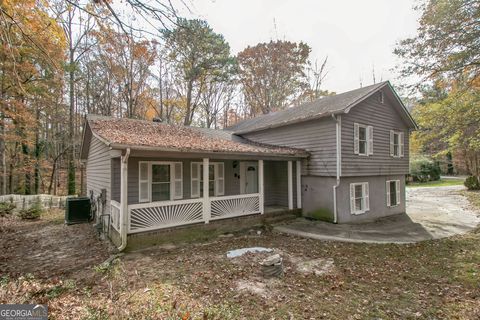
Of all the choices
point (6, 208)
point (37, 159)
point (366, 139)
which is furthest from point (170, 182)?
point (37, 159)

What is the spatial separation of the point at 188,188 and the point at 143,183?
180 centimetres

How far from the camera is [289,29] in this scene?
22.6 meters

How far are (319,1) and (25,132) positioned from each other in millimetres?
16982

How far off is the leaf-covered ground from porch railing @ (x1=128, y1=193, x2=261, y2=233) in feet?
2.53

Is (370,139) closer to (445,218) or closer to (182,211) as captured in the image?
(445,218)

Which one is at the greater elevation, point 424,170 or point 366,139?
point 366,139

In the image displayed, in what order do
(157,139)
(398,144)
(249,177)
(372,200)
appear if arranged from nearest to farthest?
(157,139), (372,200), (249,177), (398,144)

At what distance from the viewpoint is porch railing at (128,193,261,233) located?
677 cm

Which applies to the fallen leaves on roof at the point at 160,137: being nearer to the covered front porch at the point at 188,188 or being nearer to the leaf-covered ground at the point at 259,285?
the covered front porch at the point at 188,188

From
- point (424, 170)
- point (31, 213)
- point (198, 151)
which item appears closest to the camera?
point (198, 151)

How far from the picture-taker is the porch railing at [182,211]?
22.2 feet

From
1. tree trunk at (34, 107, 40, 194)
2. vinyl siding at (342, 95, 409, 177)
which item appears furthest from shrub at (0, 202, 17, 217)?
vinyl siding at (342, 95, 409, 177)

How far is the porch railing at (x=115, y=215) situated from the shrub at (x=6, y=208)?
24.7ft

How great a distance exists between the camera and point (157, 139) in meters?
7.90
